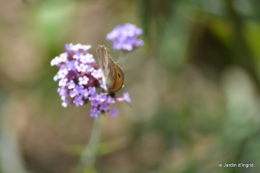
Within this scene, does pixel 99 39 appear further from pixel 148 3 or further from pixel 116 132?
pixel 148 3

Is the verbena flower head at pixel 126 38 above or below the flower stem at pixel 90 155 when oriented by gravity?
above

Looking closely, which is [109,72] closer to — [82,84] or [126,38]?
[82,84]

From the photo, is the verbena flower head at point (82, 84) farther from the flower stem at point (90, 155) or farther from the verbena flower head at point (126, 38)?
the flower stem at point (90, 155)

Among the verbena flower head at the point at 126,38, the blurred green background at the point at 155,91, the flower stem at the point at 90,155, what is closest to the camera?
the verbena flower head at the point at 126,38

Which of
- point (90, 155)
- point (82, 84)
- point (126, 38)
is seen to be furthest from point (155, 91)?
point (82, 84)

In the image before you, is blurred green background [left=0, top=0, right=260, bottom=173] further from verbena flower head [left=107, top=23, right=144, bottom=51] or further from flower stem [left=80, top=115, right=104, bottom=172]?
verbena flower head [left=107, top=23, right=144, bottom=51]

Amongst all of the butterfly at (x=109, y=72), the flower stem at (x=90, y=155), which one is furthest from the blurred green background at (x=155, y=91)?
the butterfly at (x=109, y=72)
